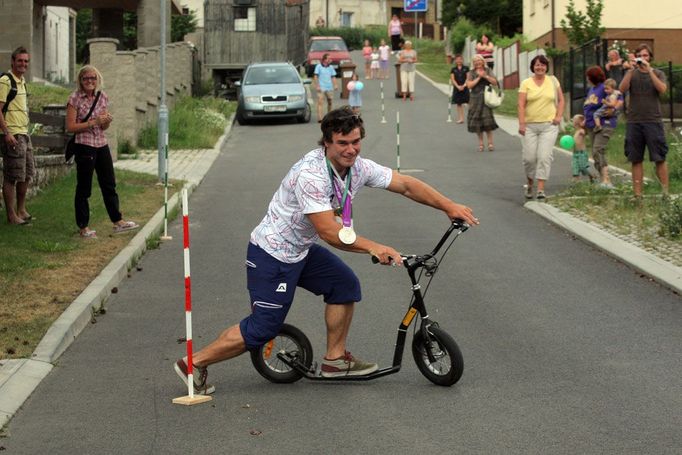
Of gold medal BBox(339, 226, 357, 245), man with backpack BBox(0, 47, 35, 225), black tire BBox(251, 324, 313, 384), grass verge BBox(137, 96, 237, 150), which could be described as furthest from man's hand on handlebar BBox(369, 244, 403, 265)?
grass verge BBox(137, 96, 237, 150)

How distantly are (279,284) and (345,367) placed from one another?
28.4 inches

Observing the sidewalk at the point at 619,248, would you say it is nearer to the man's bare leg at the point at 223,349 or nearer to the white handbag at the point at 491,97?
the man's bare leg at the point at 223,349

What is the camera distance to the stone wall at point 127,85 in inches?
944

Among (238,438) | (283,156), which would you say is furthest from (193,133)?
(238,438)

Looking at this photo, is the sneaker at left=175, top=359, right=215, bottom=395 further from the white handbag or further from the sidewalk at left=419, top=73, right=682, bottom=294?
the white handbag

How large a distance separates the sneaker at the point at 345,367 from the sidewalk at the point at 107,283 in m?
1.75

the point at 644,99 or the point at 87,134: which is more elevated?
the point at 644,99

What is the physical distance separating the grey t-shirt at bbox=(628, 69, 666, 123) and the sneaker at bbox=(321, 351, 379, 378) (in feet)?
30.5

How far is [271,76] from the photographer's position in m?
35.8

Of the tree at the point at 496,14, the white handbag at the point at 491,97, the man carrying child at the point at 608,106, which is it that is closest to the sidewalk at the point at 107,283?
the man carrying child at the point at 608,106

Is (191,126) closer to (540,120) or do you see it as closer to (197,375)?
(540,120)

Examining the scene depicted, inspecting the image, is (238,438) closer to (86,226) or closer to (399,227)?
(86,226)

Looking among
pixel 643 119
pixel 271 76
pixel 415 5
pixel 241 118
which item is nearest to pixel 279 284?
pixel 643 119

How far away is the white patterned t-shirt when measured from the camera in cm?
739
